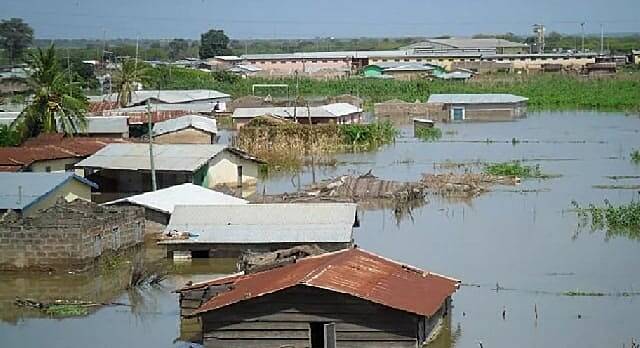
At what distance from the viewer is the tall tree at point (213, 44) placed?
74312 millimetres

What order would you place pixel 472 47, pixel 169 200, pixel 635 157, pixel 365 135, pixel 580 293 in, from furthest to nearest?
1. pixel 472 47
2. pixel 365 135
3. pixel 635 157
4. pixel 169 200
5. pixel 580 293

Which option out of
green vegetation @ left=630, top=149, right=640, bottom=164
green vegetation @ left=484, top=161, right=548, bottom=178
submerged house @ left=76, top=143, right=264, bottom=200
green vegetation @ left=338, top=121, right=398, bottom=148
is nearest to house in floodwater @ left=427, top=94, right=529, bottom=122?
green vegetation @ left=338, top=121, right=398, bottom=148

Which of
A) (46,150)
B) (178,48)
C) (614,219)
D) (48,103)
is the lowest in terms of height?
(614,219)

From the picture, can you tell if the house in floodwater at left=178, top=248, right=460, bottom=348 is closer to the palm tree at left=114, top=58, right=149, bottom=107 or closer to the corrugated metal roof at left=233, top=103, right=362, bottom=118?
the corrugated metal roof at left=233, top=103, right=362, bottom=118

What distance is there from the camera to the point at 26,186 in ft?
49.8

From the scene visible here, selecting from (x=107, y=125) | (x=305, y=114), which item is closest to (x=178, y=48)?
(x=305, y=114)

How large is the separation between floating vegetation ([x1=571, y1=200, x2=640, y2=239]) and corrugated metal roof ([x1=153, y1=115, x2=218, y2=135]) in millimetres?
10324

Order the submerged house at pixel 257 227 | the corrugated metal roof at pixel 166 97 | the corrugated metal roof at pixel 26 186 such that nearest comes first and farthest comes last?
the submerged house at pixel 257 227 < the corrugated metal roof at pixel 26 186 < the corrugated metal roof at pixel 166 97

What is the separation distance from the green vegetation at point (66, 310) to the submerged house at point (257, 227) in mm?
2006

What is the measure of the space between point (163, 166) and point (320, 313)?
31.2 feet

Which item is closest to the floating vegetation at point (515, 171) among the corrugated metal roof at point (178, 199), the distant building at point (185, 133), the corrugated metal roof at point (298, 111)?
the distant building at point (185, 133)

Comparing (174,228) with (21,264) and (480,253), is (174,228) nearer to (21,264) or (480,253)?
(21,264)

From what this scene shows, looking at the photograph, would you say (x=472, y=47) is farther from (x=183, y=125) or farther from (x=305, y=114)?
(x=183, y=125)

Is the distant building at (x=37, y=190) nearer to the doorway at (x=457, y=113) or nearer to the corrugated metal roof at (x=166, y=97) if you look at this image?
the corrugated metal roof at (x=166, y=97)
